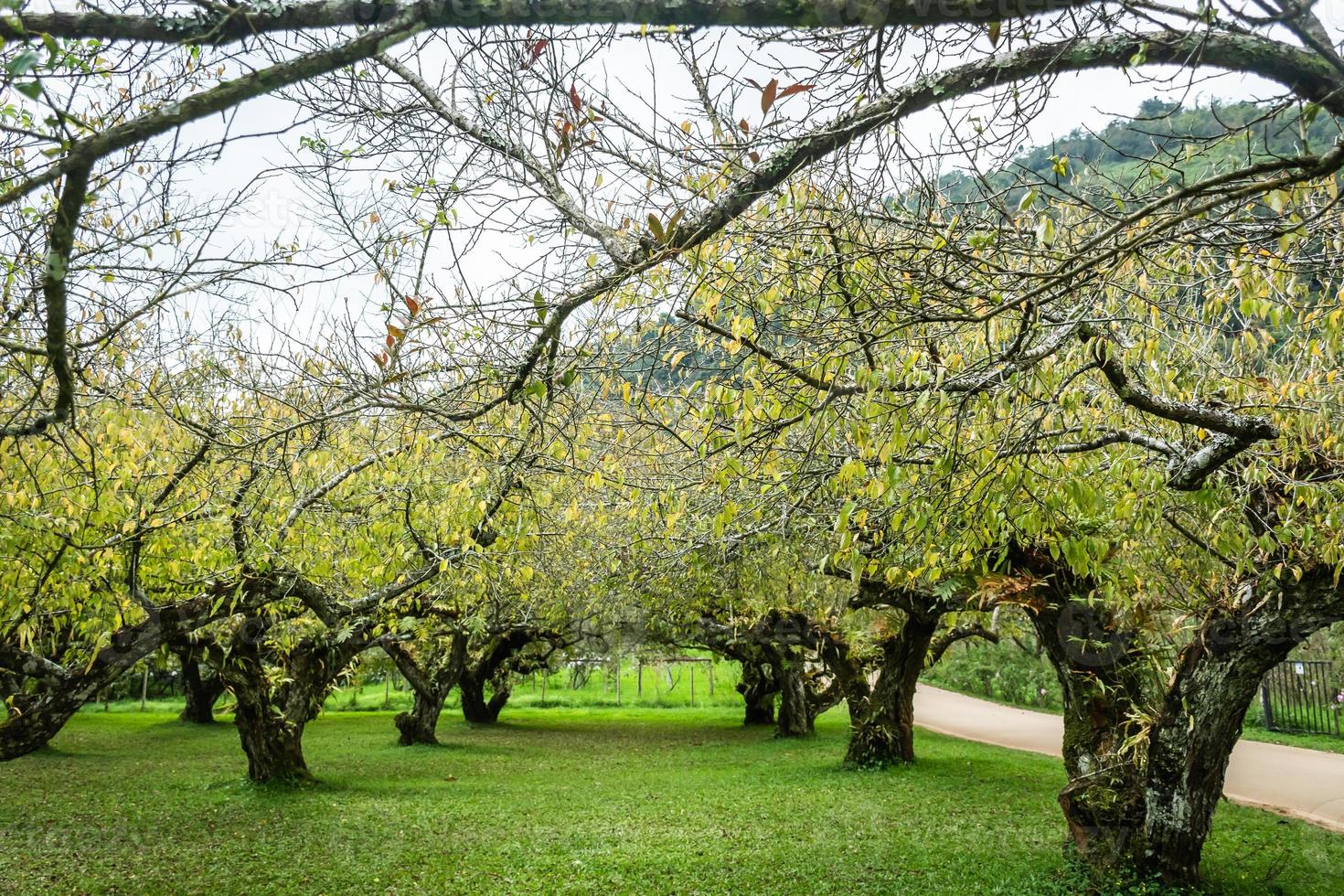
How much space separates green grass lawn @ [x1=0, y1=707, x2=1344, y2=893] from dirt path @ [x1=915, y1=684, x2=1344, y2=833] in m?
1.26

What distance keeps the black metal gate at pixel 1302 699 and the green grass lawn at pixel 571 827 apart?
6.60m

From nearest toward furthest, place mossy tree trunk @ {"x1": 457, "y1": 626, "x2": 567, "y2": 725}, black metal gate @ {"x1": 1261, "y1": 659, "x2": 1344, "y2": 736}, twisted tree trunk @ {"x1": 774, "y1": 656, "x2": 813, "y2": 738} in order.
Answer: black metal gate @ {"x1": 1261, "y1": 659, "x2": 1344, "y2": 736}
twisted tree trunk @ {"x1": 774, "y1": 656, "x2": 813, "y2": 738}
mossy tree trunk @ {"x1": 457, "y1": 626, "x2": 567, "y2": 725}

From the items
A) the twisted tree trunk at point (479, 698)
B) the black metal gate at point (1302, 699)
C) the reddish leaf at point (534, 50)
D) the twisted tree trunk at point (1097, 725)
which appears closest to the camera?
the reddish leaf at point (534, 50)

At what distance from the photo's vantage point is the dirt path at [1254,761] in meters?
11.1

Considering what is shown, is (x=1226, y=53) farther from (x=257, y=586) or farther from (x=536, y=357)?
(x=257, y=586)

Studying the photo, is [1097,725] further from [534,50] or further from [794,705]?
[794,705]

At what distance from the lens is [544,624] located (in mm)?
19312

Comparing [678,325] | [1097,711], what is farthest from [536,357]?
[1097,711]

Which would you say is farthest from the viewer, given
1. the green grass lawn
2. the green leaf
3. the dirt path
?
the dirt path

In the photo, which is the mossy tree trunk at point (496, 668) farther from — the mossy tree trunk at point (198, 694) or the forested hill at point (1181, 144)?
the forested hill at point (1181, 144)

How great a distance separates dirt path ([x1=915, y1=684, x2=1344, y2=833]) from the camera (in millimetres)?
11078

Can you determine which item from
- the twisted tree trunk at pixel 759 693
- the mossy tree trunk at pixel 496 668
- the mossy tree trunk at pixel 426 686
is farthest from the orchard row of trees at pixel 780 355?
the twisted tree trunk at pixel 759 693

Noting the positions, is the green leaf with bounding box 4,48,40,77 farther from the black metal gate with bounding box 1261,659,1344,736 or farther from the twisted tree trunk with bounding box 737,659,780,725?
the twisted tree trunk with bounding box 737,659,780,725

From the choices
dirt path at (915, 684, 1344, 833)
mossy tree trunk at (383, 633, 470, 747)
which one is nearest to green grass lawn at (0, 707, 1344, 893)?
dirt path at (915, 684, 1344, 833)
